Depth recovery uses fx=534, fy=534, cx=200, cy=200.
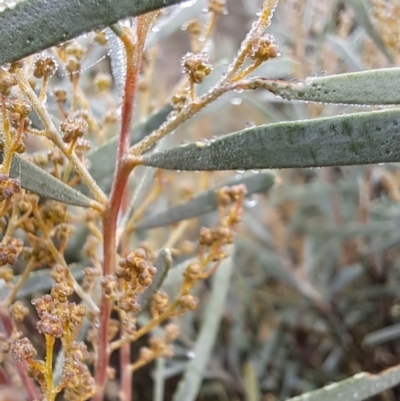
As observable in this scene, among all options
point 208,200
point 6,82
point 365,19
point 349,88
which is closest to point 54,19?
point 6,82

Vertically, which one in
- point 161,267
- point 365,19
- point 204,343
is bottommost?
point 204,343

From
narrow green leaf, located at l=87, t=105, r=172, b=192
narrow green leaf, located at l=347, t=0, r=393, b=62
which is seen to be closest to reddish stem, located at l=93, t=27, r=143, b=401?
narrow green leaf, located at l=87, t=105, r=172, b=192

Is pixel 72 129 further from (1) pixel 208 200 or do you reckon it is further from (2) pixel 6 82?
(1) pixel 208 200

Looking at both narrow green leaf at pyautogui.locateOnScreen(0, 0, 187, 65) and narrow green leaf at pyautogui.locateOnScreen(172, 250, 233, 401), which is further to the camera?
narrow green leaf at pyautogui.locateOnScreen(172, 250, 233, 401)

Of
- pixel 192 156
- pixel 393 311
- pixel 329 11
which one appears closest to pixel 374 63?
pixel 329 11

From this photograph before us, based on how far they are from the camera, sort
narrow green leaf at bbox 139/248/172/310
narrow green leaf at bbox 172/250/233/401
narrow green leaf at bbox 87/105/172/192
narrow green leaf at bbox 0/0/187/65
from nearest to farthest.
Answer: narrow green leaf at bbox 0/0/187/65
narrow green leaf at bbox 139/248/172/310
narrow green leaf at bbox 87/105/172/192
narrow green leaf at bbox 172/250/233/401

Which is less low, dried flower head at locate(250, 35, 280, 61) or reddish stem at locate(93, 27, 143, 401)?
dried flower head at locate(250, 35, 280, 61)

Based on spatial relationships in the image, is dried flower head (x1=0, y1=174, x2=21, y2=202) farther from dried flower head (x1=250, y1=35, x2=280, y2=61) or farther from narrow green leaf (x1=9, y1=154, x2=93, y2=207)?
dried flower head (x1=250, y1=35, x2=280, y2=61)

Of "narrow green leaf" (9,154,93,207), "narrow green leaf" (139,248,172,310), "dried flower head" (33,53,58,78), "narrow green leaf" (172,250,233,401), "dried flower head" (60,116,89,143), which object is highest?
"dried flower head" (33,53,58,78)
